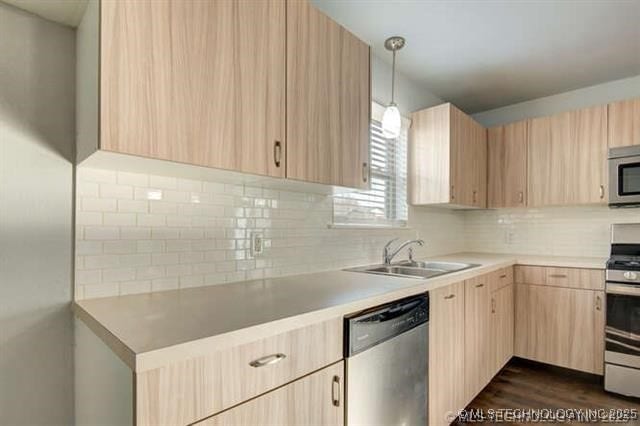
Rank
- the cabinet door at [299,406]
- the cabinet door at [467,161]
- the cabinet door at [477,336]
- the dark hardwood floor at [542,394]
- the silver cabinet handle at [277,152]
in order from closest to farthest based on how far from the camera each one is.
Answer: the cabinet door at [299,406] → the silver cabinet handle at [277,152] → the cabinet door at [477,336] → the dark hardwood floor at [542,394] → the cabinet door at [467,161]

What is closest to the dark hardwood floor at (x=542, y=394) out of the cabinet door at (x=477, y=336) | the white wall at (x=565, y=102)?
the cabinet door at (x=477, y=336)

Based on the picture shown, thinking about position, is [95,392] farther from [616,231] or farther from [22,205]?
[616,231]

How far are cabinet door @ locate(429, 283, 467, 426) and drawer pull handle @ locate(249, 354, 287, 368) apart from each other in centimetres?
98

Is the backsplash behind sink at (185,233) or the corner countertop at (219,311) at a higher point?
the backsplash behind sink at (185,233)

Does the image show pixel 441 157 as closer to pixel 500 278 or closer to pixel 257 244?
pixel 500 278

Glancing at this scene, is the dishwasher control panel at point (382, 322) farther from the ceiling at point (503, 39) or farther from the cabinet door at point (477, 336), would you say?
the ceiling at point (503, 39)

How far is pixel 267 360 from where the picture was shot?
991 millimetres

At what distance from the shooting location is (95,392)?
105cm

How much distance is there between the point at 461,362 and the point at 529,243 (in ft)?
6.20

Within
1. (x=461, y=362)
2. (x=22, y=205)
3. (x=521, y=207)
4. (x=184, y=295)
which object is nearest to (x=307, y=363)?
(x=184, y=295)

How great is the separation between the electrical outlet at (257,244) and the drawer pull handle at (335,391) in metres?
0.74

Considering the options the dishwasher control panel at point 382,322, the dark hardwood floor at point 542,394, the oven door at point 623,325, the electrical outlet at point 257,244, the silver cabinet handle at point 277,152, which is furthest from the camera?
the oven door at point 623,325

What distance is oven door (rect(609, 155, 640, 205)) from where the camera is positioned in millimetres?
2617

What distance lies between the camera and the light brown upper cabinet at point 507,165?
318 centimetres
